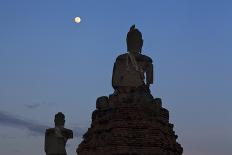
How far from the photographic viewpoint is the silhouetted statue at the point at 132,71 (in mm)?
23375

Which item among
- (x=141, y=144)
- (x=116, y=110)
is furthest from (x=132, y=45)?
(x=141, y=144)

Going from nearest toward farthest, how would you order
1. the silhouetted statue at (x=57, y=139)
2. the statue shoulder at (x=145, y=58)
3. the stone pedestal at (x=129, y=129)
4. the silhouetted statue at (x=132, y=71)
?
the stone pedestal at (x=129, y=129) → the silhouetted statue at (x=57, y=139) → the silhouetted statue at (x=132, y=71) → the statue shoulder at (x=145, y=58)

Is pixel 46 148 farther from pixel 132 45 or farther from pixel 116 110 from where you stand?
pixel 132 45

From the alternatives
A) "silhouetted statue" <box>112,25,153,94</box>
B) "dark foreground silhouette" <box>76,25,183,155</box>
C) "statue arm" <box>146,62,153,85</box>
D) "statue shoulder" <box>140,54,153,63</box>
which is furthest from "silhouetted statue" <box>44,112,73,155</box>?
"statue shoulder" <box>140,54,153,63</box>

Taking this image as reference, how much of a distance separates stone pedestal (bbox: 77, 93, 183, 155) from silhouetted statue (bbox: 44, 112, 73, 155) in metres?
0.89

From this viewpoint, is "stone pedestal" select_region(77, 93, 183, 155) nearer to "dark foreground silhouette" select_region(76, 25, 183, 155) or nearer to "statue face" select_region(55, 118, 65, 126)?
"dark foreground silhouette" select_region(76, 25, 183, 155)

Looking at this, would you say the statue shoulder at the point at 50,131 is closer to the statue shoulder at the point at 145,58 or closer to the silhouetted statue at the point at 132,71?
the silhouetted statue at the point at 132,71

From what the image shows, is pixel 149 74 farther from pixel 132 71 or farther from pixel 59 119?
pixel 59 119

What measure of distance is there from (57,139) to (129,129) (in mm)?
3129

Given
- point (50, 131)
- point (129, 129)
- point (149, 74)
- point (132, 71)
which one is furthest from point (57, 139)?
point (149, 74)

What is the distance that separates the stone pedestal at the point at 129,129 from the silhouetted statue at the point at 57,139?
89 cm

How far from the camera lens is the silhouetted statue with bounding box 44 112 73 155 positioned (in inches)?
851

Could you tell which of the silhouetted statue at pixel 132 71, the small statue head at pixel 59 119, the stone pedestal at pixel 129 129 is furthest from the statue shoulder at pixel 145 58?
the small statue head at pixel 59 119

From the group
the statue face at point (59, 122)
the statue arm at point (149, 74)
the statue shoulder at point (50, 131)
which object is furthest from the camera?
the statue arm at point (149, 74)
